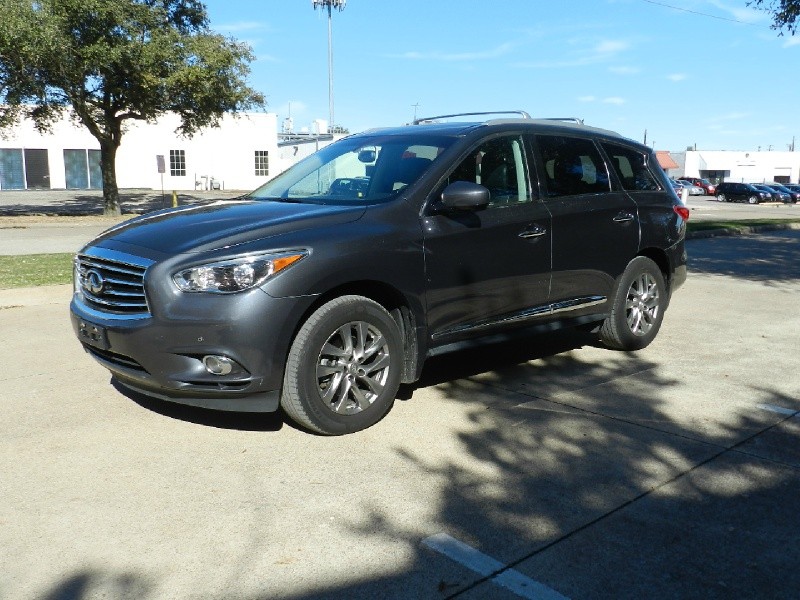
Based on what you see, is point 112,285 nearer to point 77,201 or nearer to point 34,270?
point 34,270

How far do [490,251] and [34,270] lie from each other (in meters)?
8.34

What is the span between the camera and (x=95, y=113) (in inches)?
1147

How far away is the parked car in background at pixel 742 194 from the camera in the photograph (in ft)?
185

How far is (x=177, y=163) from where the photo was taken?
4838 cm

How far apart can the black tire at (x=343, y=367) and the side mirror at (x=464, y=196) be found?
810mm

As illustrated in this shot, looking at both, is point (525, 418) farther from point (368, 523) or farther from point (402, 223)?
point (368, 523)

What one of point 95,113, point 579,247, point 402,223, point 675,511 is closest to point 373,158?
point 402,223

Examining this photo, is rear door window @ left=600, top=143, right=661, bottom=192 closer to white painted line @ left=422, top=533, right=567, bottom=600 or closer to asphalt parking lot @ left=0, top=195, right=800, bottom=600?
asphalt parking lot @ left=0, top=195, right=800, bottom=600

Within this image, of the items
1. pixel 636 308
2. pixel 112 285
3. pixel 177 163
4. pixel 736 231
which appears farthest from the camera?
pixel 177 163

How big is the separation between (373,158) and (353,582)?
3413 mm

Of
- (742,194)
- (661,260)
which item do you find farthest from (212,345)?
(742,194)

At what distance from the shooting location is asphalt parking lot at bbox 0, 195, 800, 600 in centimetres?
315

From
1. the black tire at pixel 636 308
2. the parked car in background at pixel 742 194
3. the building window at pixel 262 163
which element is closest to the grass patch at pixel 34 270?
the black tire at pixel 636 308

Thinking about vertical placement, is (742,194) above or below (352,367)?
below
